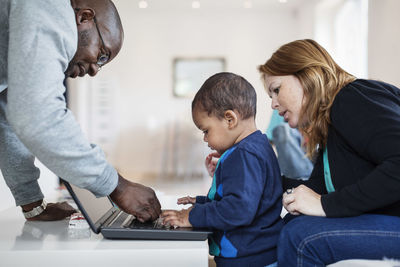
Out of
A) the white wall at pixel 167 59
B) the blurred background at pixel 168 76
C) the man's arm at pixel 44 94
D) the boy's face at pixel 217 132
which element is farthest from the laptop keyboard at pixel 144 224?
the white wall at pixel 167 59

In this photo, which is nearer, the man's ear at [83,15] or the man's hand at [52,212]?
the man's ear at [83,15]

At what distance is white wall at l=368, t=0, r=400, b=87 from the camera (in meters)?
2.35

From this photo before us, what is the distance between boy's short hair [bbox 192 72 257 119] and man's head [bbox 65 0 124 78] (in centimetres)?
28

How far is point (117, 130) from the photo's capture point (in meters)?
6.30

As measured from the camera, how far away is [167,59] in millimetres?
6312

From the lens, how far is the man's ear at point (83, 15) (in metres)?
0.98

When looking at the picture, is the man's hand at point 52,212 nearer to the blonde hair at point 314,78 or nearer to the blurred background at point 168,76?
the blonde hair at point 314,78

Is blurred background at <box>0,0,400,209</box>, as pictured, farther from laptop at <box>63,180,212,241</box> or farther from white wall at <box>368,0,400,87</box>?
laptop at <box>63,180,212,241</box>

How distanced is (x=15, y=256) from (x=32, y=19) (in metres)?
0.49

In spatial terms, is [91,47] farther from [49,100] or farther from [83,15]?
[49,100]

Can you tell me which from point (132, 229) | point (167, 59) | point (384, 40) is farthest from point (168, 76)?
point (132, 229)

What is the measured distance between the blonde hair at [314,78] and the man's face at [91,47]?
0.48 meters

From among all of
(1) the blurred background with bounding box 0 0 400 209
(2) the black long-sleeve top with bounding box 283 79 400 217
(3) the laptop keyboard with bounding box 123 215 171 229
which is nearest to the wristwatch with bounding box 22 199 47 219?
(3) the laptop keyboard with bounding box 123 215 171 229

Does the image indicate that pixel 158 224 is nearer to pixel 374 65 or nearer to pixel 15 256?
pixel 15 256
